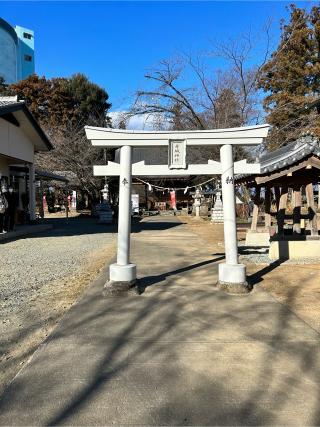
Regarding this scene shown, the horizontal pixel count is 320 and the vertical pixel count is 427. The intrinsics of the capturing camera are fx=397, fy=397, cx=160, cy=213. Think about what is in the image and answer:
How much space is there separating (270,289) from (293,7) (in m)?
26.1

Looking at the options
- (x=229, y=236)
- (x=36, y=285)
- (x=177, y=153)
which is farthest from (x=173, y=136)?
(x=36, y=285)

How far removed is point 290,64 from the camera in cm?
2541

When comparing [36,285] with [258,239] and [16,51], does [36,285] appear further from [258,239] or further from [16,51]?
[16,51]

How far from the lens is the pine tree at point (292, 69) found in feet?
79.8

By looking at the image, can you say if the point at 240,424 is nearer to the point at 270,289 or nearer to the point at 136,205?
the point at 270,289

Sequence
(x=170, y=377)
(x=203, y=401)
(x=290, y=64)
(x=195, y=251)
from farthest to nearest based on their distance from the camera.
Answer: (x=290, y=64) < (x=195, y=251) < (x=170, y=377) < (x=203, y=401)

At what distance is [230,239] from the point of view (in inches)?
262

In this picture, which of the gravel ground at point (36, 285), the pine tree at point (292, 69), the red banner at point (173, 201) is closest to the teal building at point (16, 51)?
the red banner at point (173, 201)

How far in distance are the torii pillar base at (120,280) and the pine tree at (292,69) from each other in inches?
774

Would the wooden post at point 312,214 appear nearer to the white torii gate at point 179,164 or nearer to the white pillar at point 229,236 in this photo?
the white torii gate at point 179,164

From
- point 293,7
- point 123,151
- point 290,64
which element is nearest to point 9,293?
point 123,151

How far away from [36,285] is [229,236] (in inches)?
141

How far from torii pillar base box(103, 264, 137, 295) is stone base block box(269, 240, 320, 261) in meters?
4.62

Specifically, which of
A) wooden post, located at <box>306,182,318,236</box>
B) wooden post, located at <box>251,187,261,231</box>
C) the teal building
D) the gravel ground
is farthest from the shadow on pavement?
the teal building
